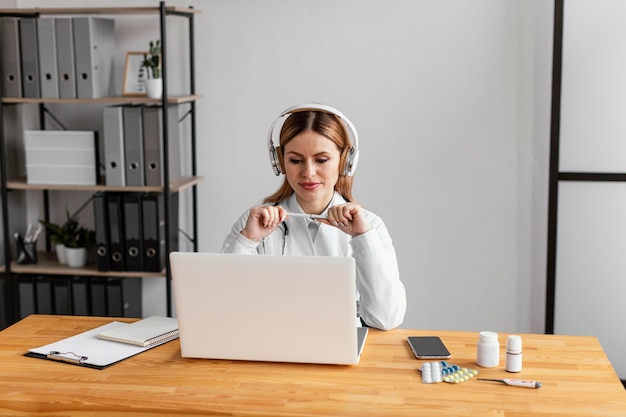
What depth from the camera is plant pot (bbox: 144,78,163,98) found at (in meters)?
3.48

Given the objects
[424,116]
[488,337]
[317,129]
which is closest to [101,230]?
[424,116]

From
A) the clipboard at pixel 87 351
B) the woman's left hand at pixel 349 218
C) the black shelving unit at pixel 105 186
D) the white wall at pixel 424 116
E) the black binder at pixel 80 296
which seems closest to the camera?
the clipboard at pixel 87 351

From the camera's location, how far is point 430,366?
1.86 metres

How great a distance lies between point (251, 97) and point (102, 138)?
2.47ft

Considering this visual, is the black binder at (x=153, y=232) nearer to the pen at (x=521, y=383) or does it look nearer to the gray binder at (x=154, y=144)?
the gray binder at (x=154, y=144)

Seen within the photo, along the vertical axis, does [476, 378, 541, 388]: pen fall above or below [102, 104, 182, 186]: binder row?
below

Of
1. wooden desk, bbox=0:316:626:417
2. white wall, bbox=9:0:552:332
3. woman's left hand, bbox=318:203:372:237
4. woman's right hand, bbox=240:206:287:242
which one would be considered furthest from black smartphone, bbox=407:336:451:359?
white wall, bbox=9:0:552:332

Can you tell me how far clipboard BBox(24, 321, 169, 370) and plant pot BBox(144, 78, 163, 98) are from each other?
1587mm

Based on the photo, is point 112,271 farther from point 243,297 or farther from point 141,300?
point 243,297

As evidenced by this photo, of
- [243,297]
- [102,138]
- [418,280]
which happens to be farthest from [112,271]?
[243,297]

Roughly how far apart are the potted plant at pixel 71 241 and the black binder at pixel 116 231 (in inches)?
7.1

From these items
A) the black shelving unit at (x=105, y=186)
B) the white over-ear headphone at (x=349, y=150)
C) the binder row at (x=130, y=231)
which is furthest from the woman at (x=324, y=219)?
the binder row at (x=130, y=231)

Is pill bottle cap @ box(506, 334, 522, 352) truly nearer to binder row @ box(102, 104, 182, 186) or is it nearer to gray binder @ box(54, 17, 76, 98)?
binder row @ box(102, 104, 182, 186)

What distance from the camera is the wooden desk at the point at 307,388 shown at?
1.66 meters
